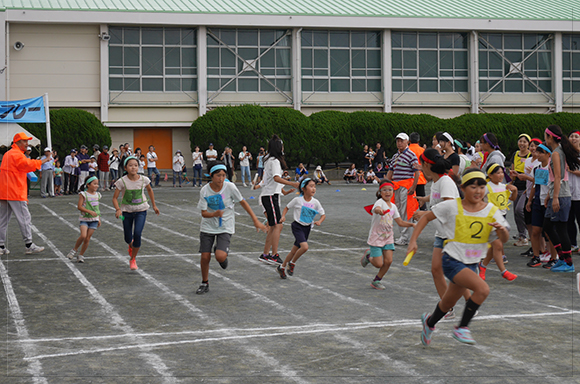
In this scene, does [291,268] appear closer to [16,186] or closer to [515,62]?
[16,186]

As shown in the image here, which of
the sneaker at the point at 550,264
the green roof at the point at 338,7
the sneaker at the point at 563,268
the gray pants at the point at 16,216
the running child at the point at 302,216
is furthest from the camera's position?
the green roof at the point at 338,7

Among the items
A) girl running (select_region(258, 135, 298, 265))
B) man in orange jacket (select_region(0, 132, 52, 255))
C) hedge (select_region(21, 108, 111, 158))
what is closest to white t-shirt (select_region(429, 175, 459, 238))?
girl running (select_region(258, 135, 298, 265))

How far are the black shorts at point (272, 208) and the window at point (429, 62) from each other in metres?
30.9

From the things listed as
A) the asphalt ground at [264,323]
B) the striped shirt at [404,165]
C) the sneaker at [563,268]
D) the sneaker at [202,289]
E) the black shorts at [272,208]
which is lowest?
the asphalt ground at [264,323]

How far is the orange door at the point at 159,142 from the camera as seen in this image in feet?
124

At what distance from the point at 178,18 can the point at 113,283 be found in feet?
96.2

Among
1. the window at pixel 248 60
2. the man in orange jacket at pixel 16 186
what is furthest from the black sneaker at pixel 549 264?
the window at pixel 248 60

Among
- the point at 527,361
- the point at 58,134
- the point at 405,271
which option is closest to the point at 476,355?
the point at 527,361

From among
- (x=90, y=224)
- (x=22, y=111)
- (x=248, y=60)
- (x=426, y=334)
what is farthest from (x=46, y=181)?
(x=426, y=334)

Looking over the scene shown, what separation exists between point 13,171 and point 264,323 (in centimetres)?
657

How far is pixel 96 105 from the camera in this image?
119 ft

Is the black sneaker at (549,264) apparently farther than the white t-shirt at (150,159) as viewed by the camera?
No

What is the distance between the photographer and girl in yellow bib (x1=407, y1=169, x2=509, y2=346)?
19.0 feet

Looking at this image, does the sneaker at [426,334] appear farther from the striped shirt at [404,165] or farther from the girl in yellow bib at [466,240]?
the striped shirt at [404,165]
